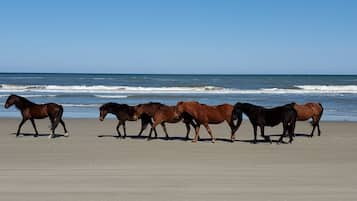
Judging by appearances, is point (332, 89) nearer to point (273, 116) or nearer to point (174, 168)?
point (273, 116)

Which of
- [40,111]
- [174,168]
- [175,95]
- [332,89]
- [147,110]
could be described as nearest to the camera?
[174,168]

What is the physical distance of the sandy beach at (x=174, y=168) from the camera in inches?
288

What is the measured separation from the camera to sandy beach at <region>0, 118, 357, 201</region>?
7324mm

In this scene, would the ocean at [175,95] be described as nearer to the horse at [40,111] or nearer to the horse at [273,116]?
the horse at [40,111]

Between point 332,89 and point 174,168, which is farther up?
point 174,168

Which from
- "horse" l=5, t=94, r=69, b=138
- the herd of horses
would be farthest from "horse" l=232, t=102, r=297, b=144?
"horse" l=5, t=94, r=69, b=138

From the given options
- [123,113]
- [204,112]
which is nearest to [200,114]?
[204,112]

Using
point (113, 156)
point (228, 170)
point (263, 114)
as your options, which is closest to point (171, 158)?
point (113, 156)

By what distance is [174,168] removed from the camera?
9477 millimetres

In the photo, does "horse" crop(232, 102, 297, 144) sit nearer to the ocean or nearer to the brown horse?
the brown horse

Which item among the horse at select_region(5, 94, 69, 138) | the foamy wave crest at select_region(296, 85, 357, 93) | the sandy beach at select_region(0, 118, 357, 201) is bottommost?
the foamy wave crest at select_region(296, 85, 357, 93)

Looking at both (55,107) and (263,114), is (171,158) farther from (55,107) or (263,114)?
(55,107)

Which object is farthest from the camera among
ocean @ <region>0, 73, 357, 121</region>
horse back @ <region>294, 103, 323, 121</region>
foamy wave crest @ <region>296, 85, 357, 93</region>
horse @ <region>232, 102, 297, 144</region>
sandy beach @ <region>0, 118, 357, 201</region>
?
foamy wave crest @ <region>296, 85, 357, 93</region>

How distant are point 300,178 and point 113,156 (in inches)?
168
